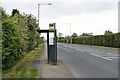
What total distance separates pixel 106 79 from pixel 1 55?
4.83 meters

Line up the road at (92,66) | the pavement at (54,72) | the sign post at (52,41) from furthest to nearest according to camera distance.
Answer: the sign post at (52,41) → the road at (92,66) → the pavement at (54,72)

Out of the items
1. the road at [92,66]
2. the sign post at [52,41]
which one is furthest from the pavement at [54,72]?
the sign post at [52,41]

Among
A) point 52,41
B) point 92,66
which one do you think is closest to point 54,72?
point 92,66

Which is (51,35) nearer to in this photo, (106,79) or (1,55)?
(1,55)

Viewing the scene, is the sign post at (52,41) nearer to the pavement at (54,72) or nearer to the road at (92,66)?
the road at (92,66)

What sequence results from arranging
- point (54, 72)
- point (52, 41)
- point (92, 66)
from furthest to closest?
point (52, 41) < point (92, 66) < point (54, 72)

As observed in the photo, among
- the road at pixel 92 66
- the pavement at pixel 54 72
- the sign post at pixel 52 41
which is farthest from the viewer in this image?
the sign post at pixel 52 41

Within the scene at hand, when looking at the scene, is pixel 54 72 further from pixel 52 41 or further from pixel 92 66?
pixel 52 41

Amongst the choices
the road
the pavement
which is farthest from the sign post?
the pavement

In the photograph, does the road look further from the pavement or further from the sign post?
the sign post

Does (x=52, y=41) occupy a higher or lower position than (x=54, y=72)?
higher

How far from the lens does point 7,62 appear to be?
8094 millimetres

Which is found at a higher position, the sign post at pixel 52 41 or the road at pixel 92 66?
the sign post at pixel 52 41

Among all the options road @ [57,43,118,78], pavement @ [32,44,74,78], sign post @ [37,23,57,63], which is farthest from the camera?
sign post @ [37,23,57,63]
